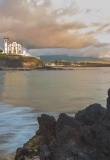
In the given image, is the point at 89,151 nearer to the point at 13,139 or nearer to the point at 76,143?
the point at 76,143

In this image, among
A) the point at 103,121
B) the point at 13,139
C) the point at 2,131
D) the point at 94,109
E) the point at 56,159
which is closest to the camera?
the point at 56,159

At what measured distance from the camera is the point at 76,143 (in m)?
9.02

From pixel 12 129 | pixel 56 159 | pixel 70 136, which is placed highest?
pixel 70 136

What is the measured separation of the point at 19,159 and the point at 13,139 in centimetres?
419

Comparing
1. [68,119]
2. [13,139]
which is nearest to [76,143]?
[68,119]

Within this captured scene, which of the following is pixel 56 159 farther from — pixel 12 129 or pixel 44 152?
pixel 12 129

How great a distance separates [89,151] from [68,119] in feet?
6.65

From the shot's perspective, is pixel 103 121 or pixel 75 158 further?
pixel 103 121

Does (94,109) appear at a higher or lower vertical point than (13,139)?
higher

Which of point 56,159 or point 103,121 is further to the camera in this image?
point 103,121

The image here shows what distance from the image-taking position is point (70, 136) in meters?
9.32

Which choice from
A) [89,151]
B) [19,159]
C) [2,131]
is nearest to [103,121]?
[89,151]

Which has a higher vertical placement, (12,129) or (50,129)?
(50,129)

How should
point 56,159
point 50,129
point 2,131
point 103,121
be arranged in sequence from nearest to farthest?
point 56,159 → point 103,121 → point 50,129 → point 2,131
